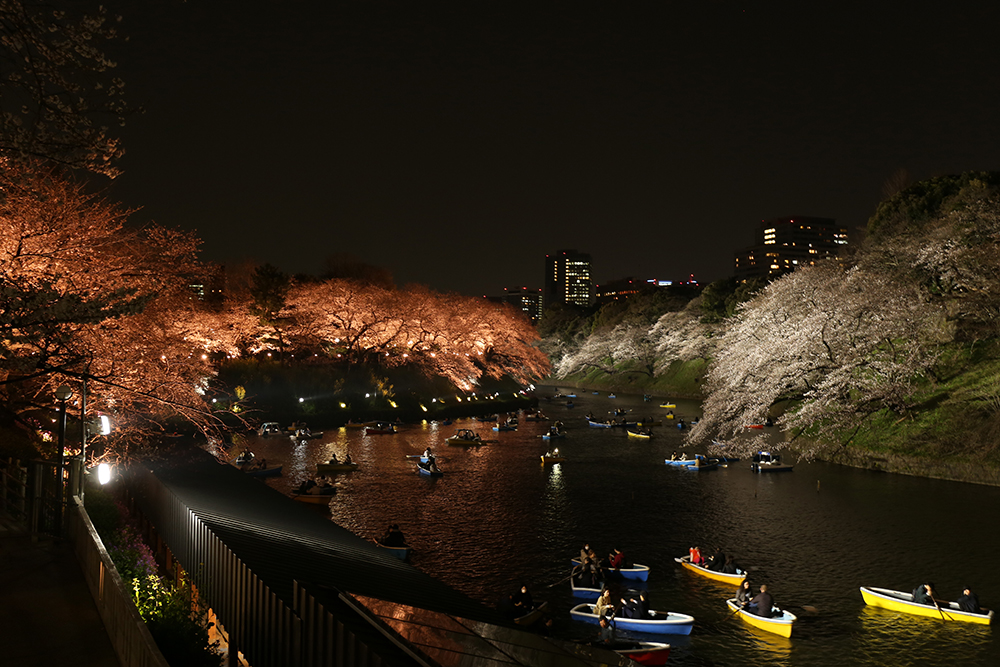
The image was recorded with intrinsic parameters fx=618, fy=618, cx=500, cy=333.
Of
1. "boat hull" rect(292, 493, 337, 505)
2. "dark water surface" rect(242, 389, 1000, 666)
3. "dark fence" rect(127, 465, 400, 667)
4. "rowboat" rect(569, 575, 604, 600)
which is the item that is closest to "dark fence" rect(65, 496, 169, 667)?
"dark fence" rect(127, 465, 400, 667)

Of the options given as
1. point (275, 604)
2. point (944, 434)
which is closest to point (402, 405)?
point (944, 434)

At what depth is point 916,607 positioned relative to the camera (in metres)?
15.5

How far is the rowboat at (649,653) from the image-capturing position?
13117 millimetres

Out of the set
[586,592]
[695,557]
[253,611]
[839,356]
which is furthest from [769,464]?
[253,611]

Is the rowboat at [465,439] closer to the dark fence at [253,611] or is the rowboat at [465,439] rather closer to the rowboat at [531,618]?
the dark fence at [253,611]

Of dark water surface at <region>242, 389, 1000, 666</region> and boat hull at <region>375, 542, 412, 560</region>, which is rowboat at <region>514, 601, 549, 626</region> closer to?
dark water surface at <region>242, 389, 1000, 666</region>

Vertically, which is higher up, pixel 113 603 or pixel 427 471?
pixel 113 603

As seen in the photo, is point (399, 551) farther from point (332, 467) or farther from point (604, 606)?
point (332, 467)

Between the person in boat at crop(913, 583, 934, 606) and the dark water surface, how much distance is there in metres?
0.48

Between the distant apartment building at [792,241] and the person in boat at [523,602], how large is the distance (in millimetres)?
181595

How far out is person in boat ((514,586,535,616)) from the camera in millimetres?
14643

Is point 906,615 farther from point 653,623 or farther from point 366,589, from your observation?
point 366,589

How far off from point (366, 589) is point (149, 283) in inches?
594

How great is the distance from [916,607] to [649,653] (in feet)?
25.0
